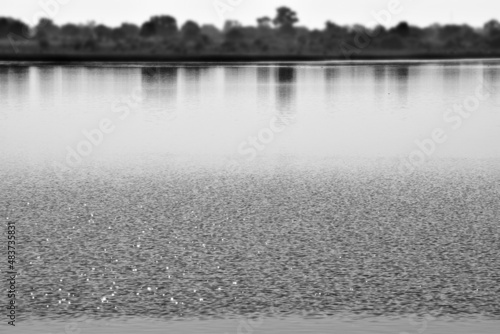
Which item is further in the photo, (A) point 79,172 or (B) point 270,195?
(A) point 79,172

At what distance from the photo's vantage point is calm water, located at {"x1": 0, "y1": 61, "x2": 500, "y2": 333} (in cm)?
1395

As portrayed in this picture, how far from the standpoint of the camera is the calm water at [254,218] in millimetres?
13953

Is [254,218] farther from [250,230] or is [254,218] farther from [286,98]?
[286,98]

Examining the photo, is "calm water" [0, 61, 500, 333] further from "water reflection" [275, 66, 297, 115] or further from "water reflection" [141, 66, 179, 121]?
"water reflection" [275, 66, 297, 115]

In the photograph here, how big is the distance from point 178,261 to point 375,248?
149 inches

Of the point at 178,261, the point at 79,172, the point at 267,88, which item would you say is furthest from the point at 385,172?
the point at 267,88

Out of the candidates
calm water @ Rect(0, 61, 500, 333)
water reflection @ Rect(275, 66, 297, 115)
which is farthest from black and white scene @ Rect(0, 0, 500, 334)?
water reflection @ Rect(275, 66, 297, 115)

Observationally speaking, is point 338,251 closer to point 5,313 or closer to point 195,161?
point 5,313

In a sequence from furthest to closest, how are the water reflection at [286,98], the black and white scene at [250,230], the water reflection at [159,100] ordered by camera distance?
1. the water reflection at [286,98]
2. the water reflection at [159,100]
3. the black and white scene at [250,230]

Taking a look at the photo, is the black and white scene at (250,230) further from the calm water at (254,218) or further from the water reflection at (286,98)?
the water reflection at (286,98)

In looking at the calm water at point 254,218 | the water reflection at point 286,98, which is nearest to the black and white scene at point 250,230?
the calm water at point 254,218

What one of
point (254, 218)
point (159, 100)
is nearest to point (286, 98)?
point (159, 100)

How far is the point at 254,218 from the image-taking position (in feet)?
66.9

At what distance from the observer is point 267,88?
80.4 metres
